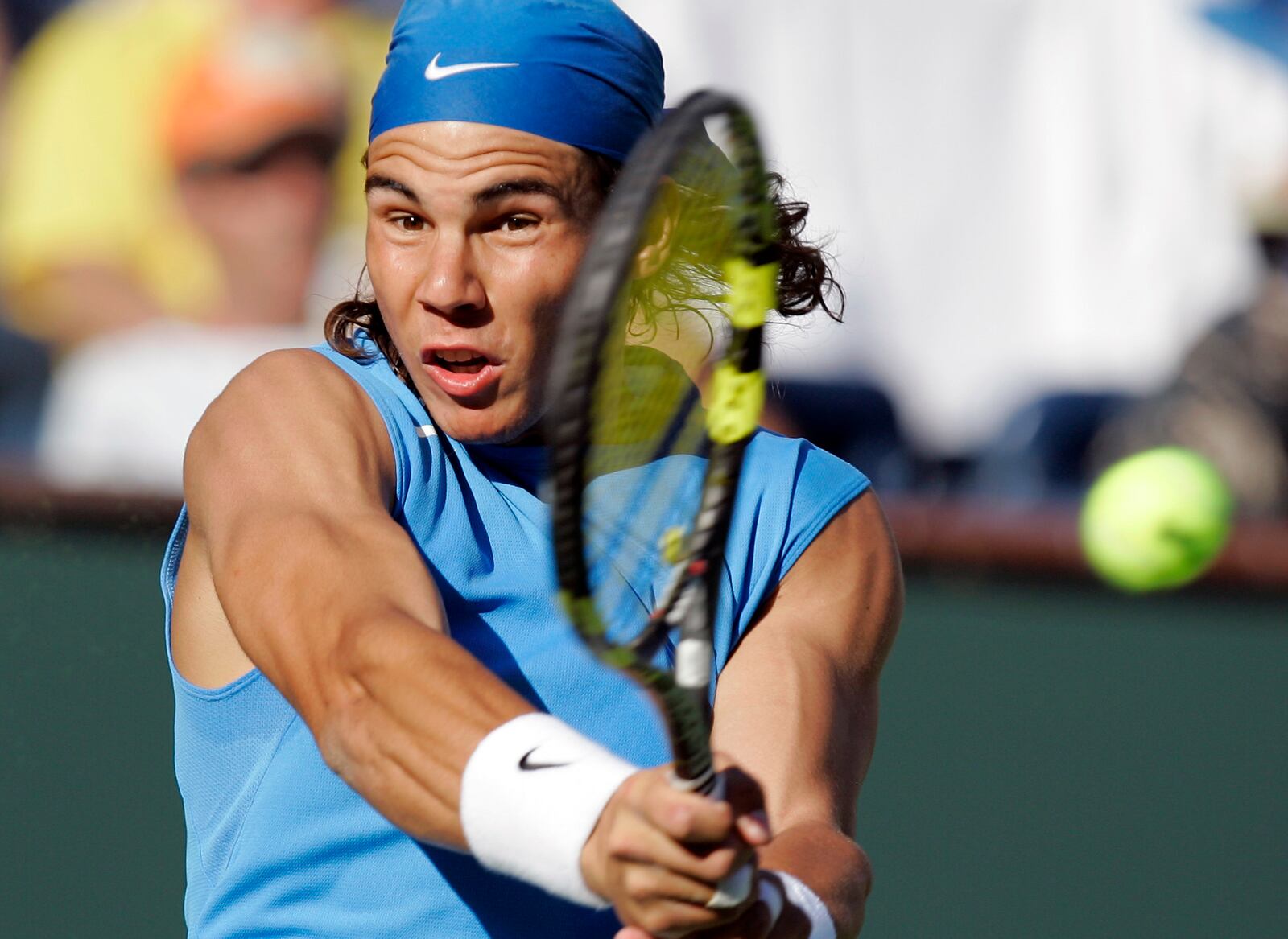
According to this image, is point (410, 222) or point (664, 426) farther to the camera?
point (410, 222)

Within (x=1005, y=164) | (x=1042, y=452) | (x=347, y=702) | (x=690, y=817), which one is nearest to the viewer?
(x=690, y=817)

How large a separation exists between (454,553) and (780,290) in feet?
2.30

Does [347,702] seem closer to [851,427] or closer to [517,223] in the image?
[517,223]

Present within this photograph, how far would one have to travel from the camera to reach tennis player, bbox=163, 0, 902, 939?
1679mm

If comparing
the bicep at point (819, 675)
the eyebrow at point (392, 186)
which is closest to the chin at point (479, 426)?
the eyebrow at point (392, 186)

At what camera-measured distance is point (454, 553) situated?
1.83m

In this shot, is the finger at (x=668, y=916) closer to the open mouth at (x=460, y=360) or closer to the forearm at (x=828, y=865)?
the forearm at (x=828, y=865)

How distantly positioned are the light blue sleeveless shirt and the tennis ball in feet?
6.37

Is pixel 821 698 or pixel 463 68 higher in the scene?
Result: pixel 463 68

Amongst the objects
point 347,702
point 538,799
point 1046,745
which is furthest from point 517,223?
point 1046,745

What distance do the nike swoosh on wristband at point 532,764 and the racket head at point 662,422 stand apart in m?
0.09

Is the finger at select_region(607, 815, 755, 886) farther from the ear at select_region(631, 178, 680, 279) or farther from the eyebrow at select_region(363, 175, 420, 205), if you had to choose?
the eyebrow at select_region(363, 175, 420, 205)

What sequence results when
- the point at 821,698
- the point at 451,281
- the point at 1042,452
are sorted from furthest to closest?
the point at 1042,452
the point at 821,698
the point at 451,281

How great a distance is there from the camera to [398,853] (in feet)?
5.80
